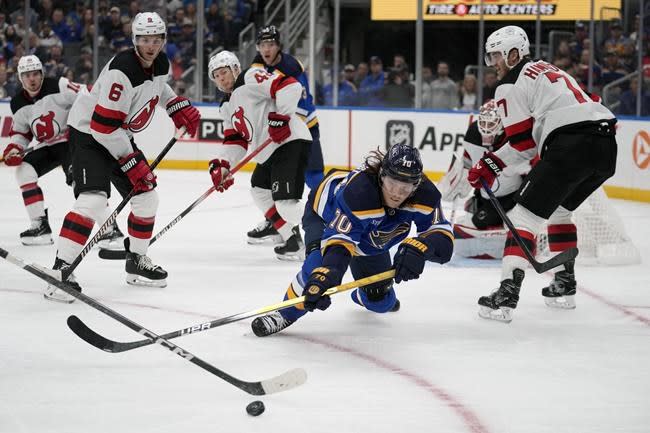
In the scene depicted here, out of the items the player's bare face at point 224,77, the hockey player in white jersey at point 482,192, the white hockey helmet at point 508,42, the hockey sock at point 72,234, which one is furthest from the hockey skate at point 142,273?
the white hockey helmet at point 508,42

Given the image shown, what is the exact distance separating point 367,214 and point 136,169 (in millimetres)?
1342

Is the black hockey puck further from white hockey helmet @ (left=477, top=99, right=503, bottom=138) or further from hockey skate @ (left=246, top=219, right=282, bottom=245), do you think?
hockey skate @ (left=246, top=219, right=282, bottom=245)

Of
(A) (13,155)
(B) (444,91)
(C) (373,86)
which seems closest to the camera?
(A) (13,155)

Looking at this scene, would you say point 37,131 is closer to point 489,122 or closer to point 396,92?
point 489,122

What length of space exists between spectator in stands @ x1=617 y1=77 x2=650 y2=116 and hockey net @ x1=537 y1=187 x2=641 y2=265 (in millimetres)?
2899

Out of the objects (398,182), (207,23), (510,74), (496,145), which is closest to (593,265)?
(496,145)

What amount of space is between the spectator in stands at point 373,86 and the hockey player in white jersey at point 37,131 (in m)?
4.00

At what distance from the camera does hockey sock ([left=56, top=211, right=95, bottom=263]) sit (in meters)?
3.93

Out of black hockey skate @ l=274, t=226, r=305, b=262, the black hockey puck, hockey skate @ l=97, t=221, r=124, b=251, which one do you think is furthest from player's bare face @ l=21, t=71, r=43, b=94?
the black hockey puck

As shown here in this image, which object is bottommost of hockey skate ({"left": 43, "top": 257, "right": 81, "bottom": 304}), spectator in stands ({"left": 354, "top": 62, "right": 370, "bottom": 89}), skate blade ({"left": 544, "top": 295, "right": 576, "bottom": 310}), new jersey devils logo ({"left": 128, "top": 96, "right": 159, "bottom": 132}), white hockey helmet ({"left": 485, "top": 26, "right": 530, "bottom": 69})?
skate blade ({"left": 544, "top": 295, "right": 576, "bottom": 310})

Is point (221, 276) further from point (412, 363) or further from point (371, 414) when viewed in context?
point (371, 414)

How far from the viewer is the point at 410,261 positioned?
304 centimetres

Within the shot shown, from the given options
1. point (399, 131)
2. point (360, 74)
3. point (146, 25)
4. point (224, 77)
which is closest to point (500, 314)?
point (146, 25)

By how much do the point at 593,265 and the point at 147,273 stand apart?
2160 mm
